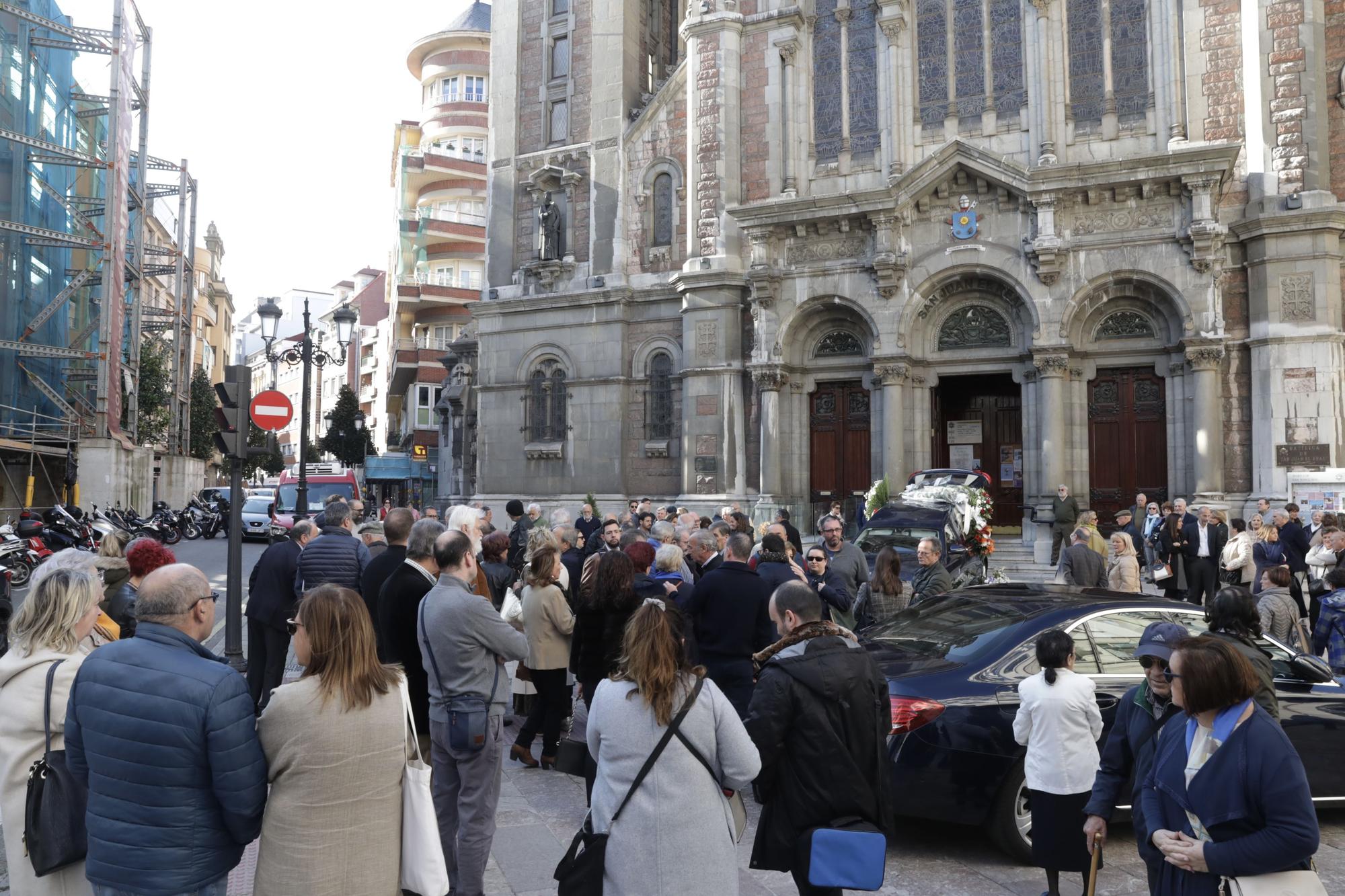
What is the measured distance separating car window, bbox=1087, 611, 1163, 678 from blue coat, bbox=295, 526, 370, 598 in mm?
5582

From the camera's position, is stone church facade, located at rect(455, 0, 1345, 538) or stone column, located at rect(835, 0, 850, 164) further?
stone column, located at rect(835, 0, 850, 164)

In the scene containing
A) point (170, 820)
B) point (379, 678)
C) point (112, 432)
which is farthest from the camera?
point (112, 432)

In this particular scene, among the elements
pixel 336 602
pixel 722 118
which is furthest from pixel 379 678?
pixel 722 118

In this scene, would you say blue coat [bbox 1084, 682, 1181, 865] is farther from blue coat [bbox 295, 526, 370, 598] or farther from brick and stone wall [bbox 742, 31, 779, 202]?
brick and stone wall [bbox 742, 31, 779, 202]

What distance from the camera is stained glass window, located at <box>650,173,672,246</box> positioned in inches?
983

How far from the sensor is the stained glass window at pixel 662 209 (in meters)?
25.0

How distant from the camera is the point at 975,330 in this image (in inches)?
842

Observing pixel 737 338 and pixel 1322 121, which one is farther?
pixel 737 338

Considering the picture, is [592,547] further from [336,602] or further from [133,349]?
[133,349]

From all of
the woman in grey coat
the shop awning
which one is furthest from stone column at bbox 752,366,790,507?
the shop awning

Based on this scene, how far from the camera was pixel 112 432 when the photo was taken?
29812 millimetres

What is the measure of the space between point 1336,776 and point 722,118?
20006mm

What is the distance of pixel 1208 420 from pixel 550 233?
1625cm

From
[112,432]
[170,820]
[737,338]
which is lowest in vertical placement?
[170,820]
